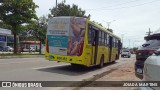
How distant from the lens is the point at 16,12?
36375 mm

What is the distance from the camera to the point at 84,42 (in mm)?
16172

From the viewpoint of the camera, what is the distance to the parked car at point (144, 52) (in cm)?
860

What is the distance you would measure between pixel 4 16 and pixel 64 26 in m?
20.8

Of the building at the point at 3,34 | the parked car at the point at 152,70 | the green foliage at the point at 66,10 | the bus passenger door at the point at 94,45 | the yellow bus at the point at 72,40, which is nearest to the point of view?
the parked car at the point at 152,70

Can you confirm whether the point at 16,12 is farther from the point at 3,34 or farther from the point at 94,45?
the point at 3,34

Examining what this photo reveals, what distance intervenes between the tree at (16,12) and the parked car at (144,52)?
2802 cm

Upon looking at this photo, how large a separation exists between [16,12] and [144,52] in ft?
95.2

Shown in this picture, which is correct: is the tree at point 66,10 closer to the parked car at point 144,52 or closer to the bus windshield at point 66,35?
the bus windshield at point 66,35

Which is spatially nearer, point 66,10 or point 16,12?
point 16,12

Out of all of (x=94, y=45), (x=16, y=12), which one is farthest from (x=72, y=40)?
(x=16, y=12)

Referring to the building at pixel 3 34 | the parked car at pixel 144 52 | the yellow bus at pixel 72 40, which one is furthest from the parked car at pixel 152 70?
the building at pixel 3 34

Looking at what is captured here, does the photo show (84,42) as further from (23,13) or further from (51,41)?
(23,13)

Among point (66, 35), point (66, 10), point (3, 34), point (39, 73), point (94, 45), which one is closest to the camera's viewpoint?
point (39, 73)

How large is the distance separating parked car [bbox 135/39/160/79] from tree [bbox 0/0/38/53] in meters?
28.0
